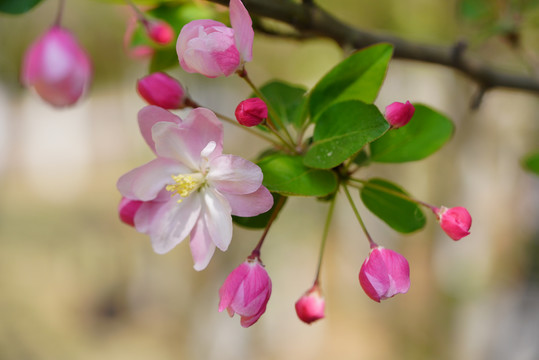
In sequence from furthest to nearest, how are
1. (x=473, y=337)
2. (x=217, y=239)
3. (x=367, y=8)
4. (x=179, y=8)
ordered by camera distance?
(x=473, y=337) → (x=367, y=8) → (x=179, y=8) → (x=217, y=239)

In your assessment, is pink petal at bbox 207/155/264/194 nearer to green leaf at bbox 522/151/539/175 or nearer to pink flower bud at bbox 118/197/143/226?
pink flower bud at bbox 118/197/143/226

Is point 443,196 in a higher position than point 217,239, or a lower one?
lower

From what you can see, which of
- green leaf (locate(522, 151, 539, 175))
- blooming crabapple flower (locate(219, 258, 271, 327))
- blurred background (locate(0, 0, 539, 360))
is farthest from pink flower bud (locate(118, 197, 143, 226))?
blurred background (locate(0, 0, 539, 360))

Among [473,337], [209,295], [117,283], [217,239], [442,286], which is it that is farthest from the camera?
[117,283]

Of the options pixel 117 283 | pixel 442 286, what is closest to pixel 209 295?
pixel 117 283

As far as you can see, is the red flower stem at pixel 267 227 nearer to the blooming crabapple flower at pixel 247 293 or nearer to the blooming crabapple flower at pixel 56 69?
the blooming crabapple flower at pixel 247 293

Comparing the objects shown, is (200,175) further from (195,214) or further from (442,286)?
(442,286)
